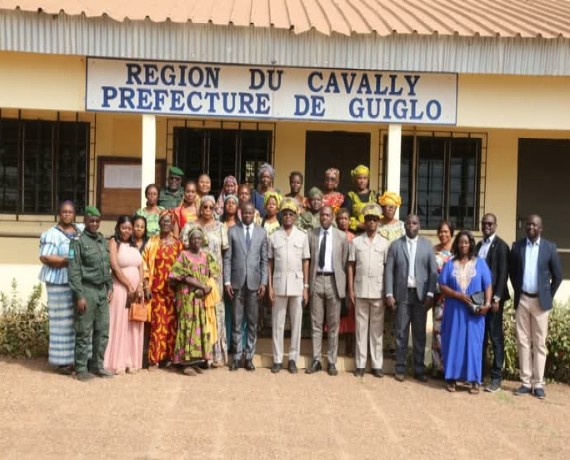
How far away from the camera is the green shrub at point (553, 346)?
7.39 m

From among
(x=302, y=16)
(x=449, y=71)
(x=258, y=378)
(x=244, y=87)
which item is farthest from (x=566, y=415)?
(x=302, y=16)

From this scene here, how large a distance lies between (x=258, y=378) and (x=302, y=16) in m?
4.23

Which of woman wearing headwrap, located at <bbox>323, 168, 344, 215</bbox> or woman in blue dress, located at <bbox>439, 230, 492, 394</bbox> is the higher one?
woman wearing headwrap, located at <bbox>323, 168, 344, 215</bbox>

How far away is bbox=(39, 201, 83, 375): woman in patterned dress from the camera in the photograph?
6996 millimetres

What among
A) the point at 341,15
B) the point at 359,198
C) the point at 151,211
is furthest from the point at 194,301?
the point at 341,15

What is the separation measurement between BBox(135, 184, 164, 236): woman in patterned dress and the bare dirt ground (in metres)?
1.45

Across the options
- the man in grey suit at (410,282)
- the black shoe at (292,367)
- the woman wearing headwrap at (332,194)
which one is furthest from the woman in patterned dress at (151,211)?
the man in grey suit at (410,282)

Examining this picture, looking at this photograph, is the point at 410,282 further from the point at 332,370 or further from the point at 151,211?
the point at 151,211

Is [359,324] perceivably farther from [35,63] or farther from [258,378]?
[35,63]

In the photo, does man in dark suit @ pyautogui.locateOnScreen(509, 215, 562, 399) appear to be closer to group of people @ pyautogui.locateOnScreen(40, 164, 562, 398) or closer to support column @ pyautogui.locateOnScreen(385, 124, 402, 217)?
group of people @ pyautogui.locateOnScreen(40, 164, 562, 398)

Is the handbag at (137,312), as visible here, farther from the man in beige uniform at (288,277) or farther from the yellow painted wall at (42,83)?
the yellow painted wall at (42,83)

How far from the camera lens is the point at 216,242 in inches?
288

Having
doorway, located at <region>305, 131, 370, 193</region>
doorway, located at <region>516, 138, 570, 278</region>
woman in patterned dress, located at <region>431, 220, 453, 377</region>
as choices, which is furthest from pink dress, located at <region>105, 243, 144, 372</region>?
doorway, located at <region>516, 138, 570, 278</region>

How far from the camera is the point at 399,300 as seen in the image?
23.8 feet
